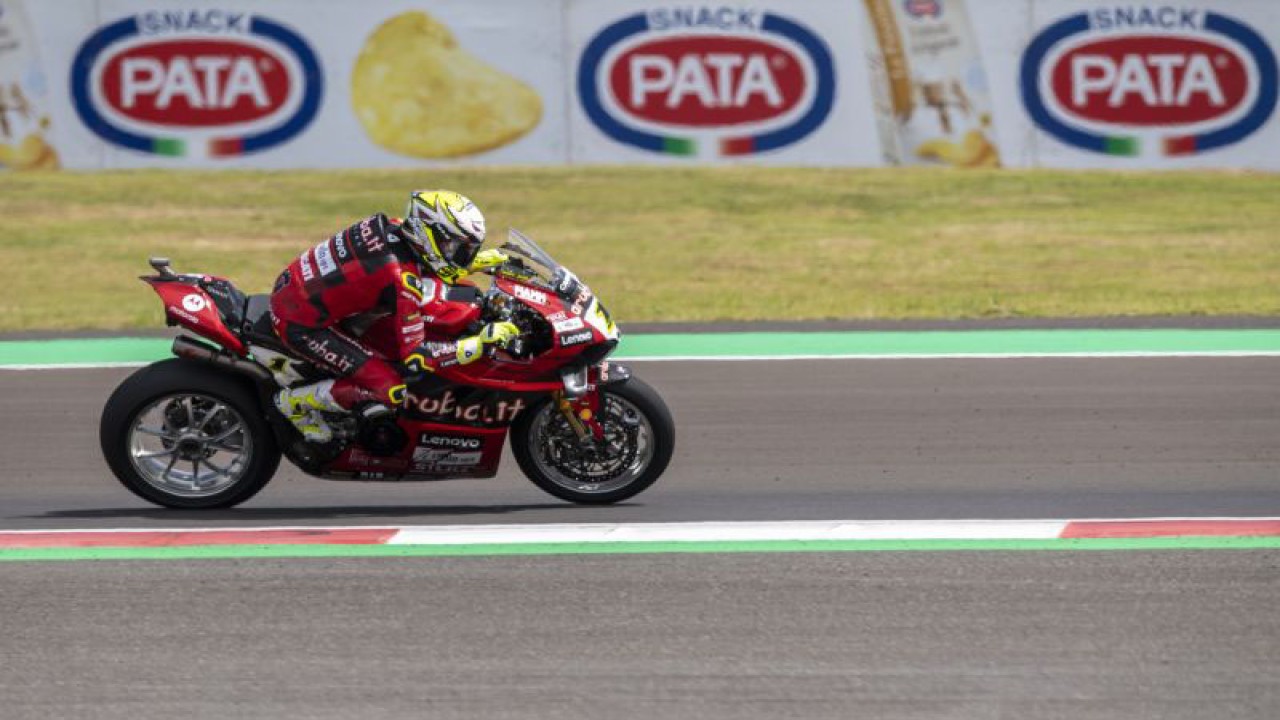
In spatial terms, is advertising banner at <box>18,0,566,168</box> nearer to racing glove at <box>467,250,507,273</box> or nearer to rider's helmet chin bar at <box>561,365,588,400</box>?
racing glove at <box>467,250,507,273</box>

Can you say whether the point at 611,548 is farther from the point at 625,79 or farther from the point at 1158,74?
the point at 1158,74

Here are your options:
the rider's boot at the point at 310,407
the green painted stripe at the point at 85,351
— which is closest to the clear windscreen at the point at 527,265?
the rider's boot at the point at 310,407

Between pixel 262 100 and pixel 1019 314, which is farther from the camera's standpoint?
pixel 262 100

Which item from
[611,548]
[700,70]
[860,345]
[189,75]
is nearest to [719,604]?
[611,548]

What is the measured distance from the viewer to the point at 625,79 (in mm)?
23297

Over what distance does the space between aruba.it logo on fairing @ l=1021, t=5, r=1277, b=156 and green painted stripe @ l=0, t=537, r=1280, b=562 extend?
→ 600 inches

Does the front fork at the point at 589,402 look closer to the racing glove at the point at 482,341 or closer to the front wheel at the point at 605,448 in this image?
the front wheel at the point at 605,448

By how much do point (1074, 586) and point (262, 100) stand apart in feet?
56.1

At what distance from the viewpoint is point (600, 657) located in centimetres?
682

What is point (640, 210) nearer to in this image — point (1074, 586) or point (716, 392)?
point (716, 392)

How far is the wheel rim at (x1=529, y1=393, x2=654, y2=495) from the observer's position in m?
9.34

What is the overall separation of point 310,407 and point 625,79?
570 inches

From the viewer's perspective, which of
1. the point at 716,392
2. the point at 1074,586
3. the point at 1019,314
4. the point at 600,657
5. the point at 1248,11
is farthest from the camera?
the point at 1248,11

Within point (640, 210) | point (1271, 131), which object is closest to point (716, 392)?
point (640, 210)
